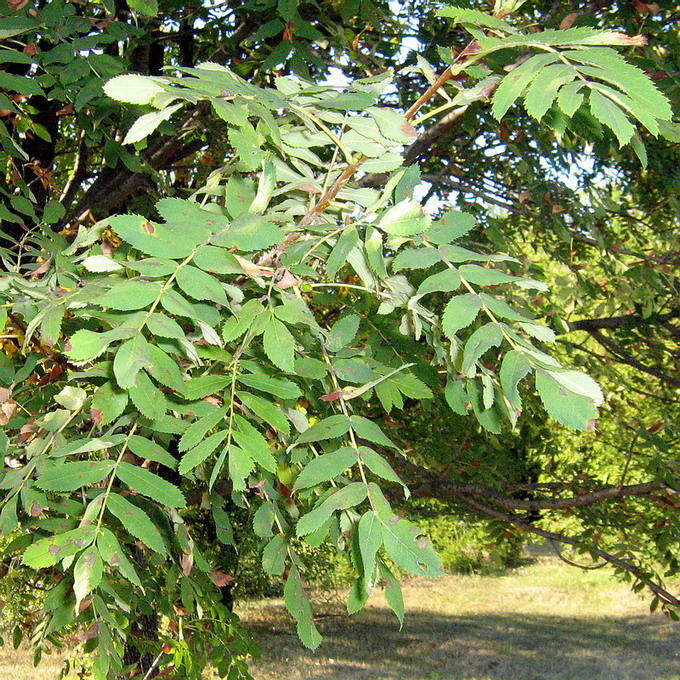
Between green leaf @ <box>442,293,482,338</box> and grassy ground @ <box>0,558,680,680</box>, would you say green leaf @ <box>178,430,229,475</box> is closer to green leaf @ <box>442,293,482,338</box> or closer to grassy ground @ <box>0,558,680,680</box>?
green leaf @ <box>442,293,482,338</box>

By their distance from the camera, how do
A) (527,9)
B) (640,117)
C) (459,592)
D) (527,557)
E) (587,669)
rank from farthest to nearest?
(527,557) → (459,592) → (587,669) → (527,9) → (640,117)

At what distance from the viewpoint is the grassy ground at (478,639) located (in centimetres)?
869

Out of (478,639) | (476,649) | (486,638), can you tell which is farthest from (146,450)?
(486,638)

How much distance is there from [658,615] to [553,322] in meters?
10.5

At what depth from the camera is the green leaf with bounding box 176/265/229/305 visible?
1102mm

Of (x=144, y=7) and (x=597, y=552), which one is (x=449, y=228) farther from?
(x=597, y=552)

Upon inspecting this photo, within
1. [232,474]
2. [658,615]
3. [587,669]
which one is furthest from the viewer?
[658,615]

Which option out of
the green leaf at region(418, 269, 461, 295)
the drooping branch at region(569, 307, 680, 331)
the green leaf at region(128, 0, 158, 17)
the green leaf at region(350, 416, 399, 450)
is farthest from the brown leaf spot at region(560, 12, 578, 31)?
the drooping branch at region(569, 307, 680, 331)

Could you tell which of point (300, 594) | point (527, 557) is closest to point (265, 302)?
point (300, 594)

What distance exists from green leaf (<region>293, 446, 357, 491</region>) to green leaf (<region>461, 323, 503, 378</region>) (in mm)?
275

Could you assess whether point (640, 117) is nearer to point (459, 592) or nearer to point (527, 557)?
point (459, 592)

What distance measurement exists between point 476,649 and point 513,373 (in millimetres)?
9806

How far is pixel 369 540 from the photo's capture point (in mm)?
1181

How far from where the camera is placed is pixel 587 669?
8.98 metres
